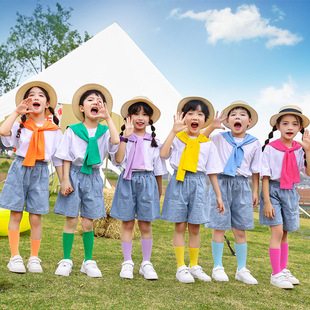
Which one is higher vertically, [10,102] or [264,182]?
[10,102]

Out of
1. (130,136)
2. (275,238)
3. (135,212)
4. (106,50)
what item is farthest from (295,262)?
(106,50)

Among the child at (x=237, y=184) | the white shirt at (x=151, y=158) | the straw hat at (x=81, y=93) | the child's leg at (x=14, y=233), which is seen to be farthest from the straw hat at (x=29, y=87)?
the child at (x=237, y=184)

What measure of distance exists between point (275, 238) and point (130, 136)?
5.09 feet

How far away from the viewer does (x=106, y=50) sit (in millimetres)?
7902

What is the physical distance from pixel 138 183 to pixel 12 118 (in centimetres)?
112

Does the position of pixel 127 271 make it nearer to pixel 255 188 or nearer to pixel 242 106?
pixel 255 188

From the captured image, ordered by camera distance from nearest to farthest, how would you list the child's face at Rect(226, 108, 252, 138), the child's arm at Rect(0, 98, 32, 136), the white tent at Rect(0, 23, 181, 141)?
the child's arm at Rect(0, 98, 32, 136)
the child's face at Rect(226, 108, 252, 138)
the white tent at Rect(0, 23, 181, 141)

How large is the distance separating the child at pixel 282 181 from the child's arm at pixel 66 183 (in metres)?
1.66

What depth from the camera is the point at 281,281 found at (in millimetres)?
3074

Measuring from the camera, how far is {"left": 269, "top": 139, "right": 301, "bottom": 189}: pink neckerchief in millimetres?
3150

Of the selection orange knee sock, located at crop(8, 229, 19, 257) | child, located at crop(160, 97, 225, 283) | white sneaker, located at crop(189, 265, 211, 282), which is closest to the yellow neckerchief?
child, located at crop(160, 97, 225, 283)

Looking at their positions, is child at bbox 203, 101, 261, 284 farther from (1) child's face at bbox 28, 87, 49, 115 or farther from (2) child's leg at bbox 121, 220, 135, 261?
(1) child's face at bbox 28, 87, 49, 115

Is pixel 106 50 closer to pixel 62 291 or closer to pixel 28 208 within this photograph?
pixel 28 208

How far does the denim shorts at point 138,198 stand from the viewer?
9.78 feet
